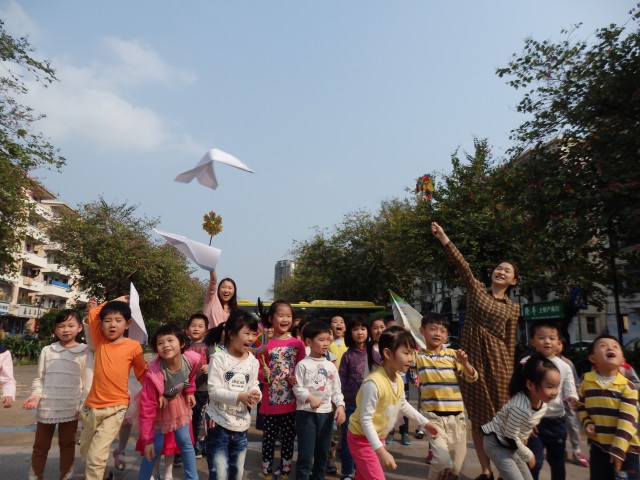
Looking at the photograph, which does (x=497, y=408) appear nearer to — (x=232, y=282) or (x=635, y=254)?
(x=232, y=282)

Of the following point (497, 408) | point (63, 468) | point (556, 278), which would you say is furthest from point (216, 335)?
point (556, 278)

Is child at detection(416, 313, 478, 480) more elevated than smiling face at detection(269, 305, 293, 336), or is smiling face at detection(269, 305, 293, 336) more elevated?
smiling face at detection(269, 305, 293, 336)

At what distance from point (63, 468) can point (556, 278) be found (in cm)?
1569

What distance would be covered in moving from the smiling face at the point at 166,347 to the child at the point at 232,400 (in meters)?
0.41

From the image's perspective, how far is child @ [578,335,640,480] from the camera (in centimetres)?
335

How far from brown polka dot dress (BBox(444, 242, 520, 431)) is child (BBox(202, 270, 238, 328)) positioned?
2714 millimetres

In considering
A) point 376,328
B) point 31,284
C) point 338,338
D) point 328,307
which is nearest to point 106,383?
point 338,338

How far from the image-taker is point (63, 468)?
4.16 metres

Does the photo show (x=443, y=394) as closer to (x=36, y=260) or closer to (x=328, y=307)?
(x=328, y=307)

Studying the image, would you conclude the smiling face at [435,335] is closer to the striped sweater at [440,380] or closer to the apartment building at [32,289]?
the striped sweater at [440,380]

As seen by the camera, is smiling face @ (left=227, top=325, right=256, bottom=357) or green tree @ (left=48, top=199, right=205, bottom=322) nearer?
smiling face @ (left=227, top=325, right=256, bottom=357)

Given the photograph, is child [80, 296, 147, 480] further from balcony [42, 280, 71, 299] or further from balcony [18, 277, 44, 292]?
balcony [42, 280, 71, 299]

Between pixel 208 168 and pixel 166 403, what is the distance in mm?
2584

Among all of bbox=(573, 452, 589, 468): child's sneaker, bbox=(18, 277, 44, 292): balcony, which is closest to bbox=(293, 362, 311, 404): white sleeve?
bbox=(573, 452, 589, 468): child's sneaker
